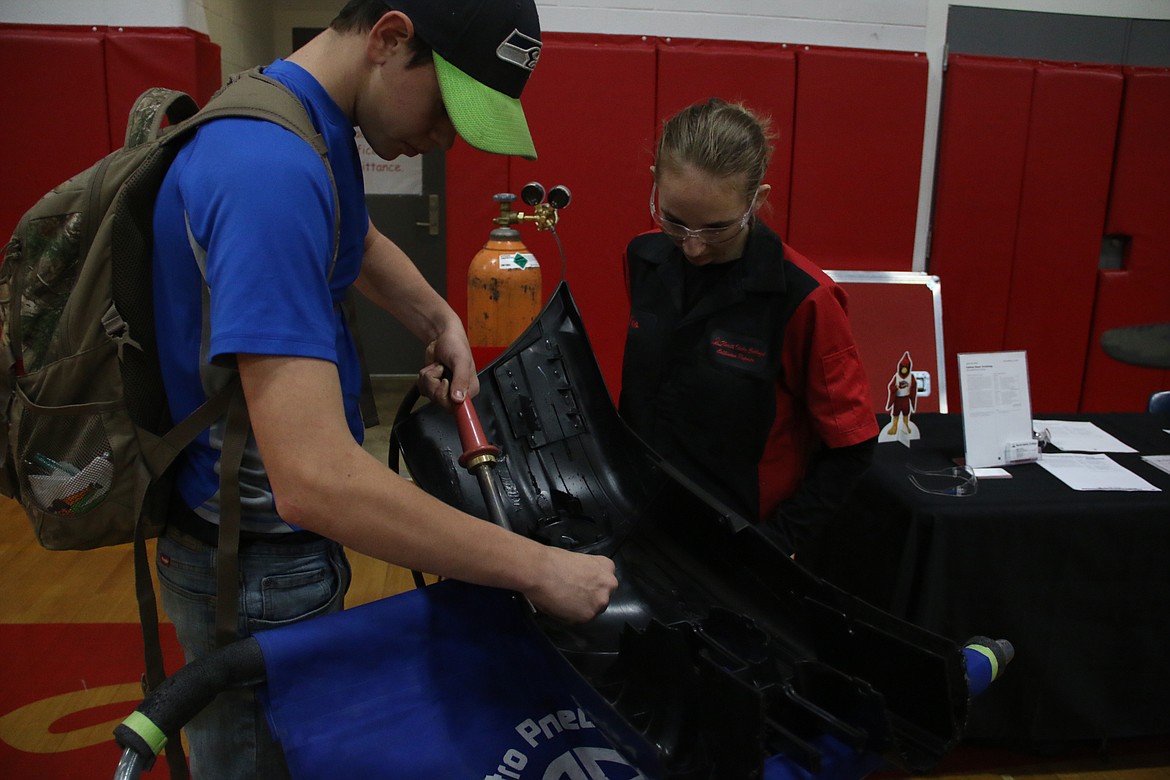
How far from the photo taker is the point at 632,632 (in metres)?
0.92

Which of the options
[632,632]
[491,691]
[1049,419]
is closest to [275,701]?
[491,691]

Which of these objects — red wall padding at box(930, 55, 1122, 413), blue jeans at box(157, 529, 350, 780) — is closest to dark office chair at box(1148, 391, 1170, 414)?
red wall padding at box(930, 55, 1122, 413)

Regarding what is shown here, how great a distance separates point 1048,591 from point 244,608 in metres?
1.90

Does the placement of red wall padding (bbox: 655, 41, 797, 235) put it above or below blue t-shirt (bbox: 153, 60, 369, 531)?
above

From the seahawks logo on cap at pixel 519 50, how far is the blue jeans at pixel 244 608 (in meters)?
0.62

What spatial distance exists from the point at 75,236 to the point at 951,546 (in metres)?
1.90

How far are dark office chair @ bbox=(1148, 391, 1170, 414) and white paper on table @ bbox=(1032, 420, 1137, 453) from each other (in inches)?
16.2

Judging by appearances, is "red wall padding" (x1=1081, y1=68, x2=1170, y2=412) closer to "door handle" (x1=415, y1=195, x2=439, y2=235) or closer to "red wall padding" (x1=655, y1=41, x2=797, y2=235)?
"red wall padding" (x1=655, y1=41, x2=797, y2=235)

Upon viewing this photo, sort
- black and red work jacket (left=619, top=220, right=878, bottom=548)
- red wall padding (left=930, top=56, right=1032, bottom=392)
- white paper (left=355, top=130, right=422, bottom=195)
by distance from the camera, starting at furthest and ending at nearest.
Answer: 1. white paper (left=355, top=130, right=422, bottom=195)
2. red wall padding (left=930, top=56, right=1032, bottom=392)
3. black and red work jacket (left=619, top=220, right=878, bottom=548)

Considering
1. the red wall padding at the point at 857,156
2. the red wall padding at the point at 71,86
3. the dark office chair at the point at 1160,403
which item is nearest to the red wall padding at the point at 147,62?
the red wall padding at the point at 71,86

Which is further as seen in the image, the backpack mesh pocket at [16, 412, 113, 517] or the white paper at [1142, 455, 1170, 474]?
the white paper at [1142, 455, 1170, 474]

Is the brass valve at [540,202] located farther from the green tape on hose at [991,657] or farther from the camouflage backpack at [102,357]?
the green tape on hose at [991,657]

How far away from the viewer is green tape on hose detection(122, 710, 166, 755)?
78 cm

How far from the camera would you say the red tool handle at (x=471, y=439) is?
3.84 ft
